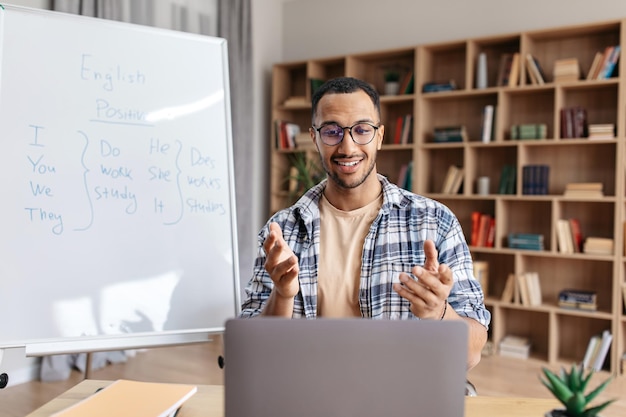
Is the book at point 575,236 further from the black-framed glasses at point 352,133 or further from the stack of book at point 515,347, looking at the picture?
the black-framed glasses at point 352,133

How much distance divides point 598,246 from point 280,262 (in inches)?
115

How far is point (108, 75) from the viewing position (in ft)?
5.13

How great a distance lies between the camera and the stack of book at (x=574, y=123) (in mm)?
3443

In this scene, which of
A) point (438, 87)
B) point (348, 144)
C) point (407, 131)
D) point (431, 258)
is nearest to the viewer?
point (431, 258)

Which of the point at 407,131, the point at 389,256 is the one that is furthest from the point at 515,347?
the point at 389,256

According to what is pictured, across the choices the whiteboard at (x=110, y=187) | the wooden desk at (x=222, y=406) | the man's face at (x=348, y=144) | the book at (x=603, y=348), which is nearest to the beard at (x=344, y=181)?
the man's face at (x=348, y=144)

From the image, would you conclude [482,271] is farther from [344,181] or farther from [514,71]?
[344,181]

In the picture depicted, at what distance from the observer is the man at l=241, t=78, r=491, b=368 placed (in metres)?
1.48

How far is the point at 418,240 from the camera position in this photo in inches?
59.5

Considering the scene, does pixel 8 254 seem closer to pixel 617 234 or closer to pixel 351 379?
pixel 351 379

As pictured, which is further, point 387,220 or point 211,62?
point 211,62

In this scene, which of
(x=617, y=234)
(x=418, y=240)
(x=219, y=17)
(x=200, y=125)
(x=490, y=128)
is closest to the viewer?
(x=418, y=240)

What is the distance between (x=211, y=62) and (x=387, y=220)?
2.54 feet

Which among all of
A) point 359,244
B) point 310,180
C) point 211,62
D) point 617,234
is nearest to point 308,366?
point 359,244
